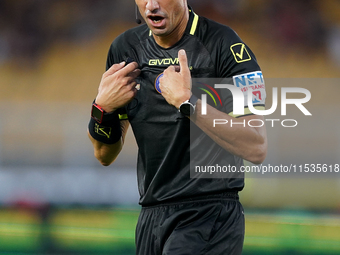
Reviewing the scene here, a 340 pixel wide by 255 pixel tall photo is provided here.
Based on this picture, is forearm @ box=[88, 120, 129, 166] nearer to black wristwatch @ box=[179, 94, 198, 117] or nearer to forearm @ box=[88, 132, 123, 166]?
forearm @ box=[88, 132, 123, 166]

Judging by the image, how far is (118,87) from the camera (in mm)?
1951

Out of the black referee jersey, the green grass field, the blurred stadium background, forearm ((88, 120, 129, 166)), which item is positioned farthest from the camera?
the blurred stadium background

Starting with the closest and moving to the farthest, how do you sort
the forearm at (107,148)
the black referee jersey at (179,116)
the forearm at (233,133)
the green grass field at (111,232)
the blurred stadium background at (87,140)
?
1. the forearm at (233,133)
2. the black referee jersey at (179,116)
3. the forearm at (107,148)
4. the green grass field at (111,232)
5. the blurred stadium background at (87,140)

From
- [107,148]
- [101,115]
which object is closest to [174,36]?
[101,115]

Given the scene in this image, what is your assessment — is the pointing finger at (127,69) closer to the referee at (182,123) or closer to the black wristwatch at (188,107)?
the referee at (182,123)

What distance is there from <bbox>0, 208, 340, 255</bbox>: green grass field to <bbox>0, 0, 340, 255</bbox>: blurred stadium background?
12 mm

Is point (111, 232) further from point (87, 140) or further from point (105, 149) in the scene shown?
point (105, 149)

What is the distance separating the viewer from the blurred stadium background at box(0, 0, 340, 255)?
205 inches

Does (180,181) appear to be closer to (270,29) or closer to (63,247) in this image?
(63,247)

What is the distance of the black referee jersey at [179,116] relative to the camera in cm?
185

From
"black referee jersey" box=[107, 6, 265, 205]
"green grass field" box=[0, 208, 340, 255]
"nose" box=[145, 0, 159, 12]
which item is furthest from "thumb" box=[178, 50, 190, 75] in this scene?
"green grass field" box=[0, 208, 340, 255]

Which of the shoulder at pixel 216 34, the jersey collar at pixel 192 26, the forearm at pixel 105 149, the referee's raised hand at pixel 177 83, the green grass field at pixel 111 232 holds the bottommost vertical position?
the green grass field at pixel 111 232

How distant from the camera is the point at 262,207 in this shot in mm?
5414

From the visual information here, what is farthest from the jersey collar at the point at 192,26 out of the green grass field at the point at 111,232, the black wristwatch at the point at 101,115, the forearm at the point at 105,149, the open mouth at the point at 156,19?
the green grass field at the point at 111,232
